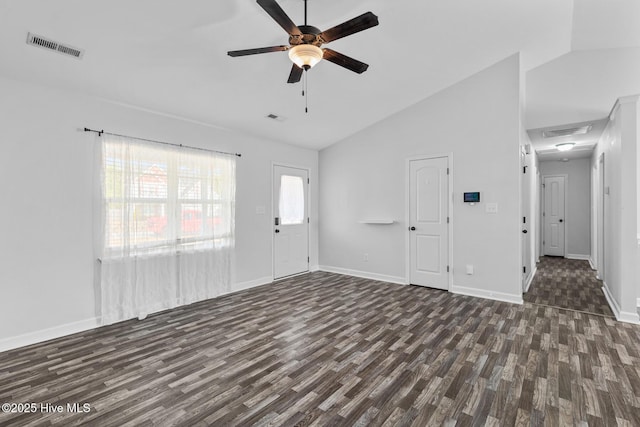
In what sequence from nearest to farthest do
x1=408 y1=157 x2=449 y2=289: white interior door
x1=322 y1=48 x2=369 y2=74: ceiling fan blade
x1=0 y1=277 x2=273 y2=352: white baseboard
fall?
1. x1=322 y1=48 x2=369 y2=74: ceiling fan blade
2. x1=0 y1=277 x2=273 y2=352: white baseboard
3. x1=408 y1=157 x2=449 y2=289: white interior door

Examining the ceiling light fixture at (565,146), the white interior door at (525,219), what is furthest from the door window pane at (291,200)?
the ceiling light fixture at (565,146)

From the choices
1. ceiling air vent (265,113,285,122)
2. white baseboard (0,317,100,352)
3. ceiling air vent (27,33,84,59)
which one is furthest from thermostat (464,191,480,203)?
white baseboard (0,317,100,352)

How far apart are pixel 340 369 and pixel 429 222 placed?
335 centimetres

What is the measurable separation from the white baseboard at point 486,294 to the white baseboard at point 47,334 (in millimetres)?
5086

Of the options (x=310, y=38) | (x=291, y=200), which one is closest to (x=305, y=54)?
(x=310, y=38)

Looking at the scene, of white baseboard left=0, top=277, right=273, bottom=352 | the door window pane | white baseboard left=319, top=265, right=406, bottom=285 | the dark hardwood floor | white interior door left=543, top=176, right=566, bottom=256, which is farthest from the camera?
white interior door left=543, top=176, right=566, bottom=256

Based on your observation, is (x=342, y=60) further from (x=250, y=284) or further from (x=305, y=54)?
(x=250, y=284)

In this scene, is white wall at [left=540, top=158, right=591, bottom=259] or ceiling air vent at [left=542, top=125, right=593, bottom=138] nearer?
ceiling air vent at [left=542, top=125, right=593, bottom=138]

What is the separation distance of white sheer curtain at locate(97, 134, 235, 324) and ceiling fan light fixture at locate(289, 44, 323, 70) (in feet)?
8.60

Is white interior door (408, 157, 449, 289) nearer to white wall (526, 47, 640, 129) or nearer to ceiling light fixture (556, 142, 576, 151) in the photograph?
white wall (526, 47, 640, 129)

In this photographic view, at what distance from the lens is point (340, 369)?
8.68 feet

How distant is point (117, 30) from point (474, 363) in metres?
4.42

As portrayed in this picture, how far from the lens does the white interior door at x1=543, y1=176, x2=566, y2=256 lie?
27.7 feet

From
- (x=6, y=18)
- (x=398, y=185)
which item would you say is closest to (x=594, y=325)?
(x=398, y=185)
